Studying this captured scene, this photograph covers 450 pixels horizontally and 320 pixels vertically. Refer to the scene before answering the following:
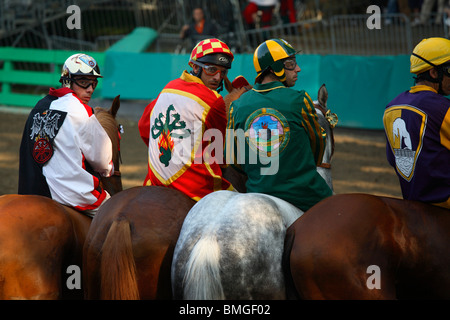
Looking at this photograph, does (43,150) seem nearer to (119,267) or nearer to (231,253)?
(119,267)

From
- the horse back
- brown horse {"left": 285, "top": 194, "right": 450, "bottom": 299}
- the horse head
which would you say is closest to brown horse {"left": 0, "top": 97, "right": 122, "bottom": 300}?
the horse back

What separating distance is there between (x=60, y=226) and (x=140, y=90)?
36.3 ft

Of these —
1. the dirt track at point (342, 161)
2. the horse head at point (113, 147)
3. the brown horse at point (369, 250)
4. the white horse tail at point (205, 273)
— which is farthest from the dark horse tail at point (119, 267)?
the dirt track at point (342, 161)

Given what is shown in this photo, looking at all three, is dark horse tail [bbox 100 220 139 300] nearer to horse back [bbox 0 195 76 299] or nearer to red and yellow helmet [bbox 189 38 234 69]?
horse back [bbox 0 195 76 299]

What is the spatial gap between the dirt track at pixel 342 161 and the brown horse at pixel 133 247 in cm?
573

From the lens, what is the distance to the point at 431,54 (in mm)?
4488

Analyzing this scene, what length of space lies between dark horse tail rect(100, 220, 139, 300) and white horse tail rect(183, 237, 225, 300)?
0.45 m

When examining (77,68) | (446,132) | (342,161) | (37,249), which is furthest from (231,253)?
(342,161)

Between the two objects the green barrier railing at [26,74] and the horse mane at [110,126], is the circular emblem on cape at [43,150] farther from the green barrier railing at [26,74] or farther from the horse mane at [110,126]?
the green barrier railing at [26,74]

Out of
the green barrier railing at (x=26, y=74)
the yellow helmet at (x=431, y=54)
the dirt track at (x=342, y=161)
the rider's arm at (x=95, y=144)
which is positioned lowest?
the dirt track at (x=342, y=161)

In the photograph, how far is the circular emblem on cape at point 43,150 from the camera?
201 inches

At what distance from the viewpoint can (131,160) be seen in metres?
11.7
